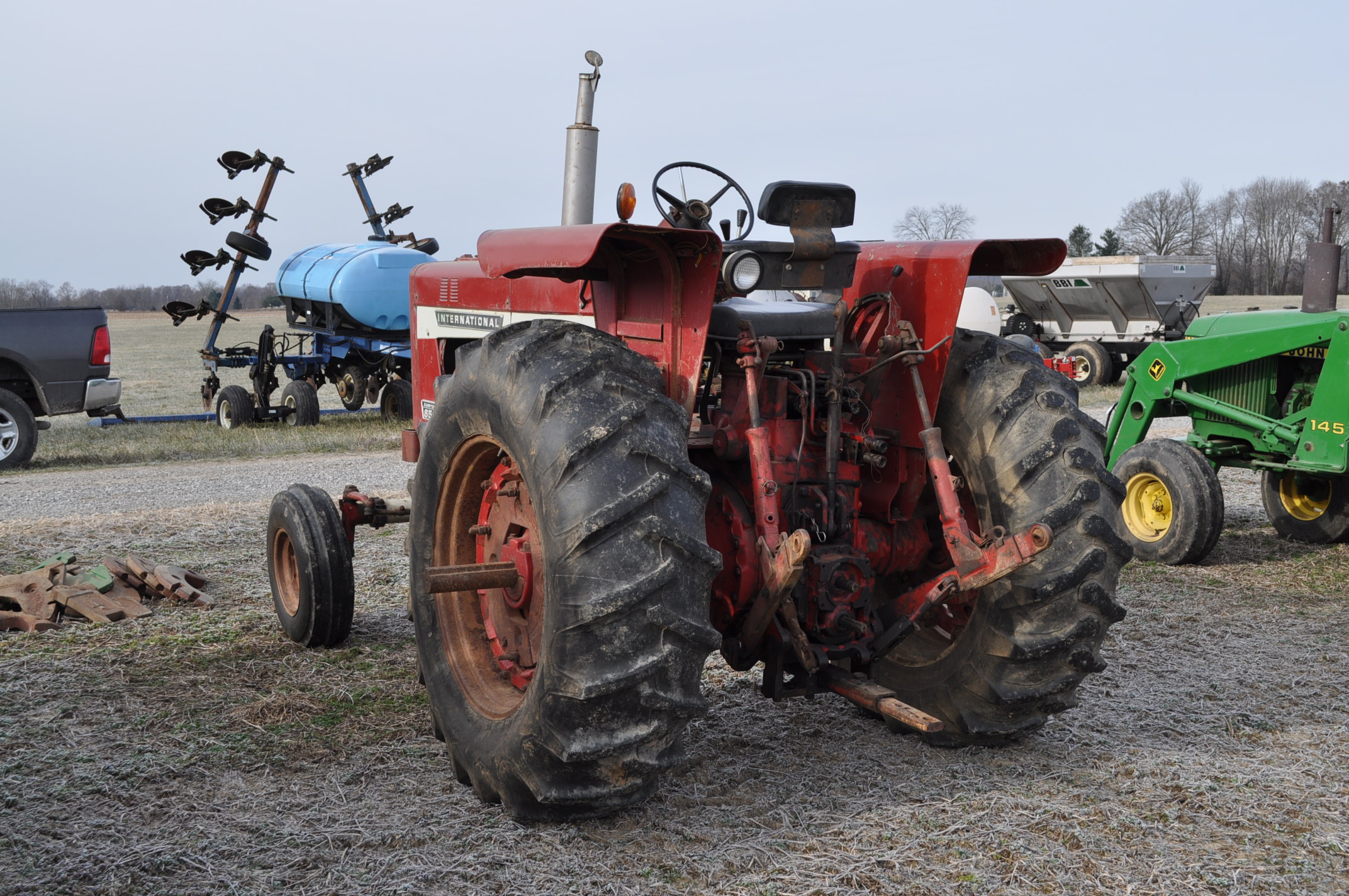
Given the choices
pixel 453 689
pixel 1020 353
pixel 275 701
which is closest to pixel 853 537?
pixel 1020 353

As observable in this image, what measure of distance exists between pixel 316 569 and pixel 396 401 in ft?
31.7

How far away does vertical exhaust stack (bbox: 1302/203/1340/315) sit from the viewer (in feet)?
21.7

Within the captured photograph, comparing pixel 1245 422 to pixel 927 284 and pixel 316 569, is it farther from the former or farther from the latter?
pixel 316 569

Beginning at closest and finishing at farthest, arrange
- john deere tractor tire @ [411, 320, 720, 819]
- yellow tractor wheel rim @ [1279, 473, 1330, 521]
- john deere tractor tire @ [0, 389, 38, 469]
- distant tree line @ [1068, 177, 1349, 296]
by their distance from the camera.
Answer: john deere tractor tire @ [411, 320, 720, 819] → yellow tractor wheel rim @ [1279, 473, 1330, 521] → john deere tractor tire @ [0, 389, 38, 469] → distant tree line @ [1068, 177, 1349, 296]

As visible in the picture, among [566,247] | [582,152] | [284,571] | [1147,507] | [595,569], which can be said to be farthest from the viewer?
[1147,507]

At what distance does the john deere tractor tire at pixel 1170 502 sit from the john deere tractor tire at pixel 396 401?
9.13 m

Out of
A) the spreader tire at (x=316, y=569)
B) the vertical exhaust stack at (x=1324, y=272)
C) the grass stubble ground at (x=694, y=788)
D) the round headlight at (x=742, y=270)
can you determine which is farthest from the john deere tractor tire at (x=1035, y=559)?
the vertical exhaust stack at (x=1324, y=272)

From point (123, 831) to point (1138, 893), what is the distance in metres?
2.57

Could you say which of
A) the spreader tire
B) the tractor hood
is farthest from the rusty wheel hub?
the spreader tire

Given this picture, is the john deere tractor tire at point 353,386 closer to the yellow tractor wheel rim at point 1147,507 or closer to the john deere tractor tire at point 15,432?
the john deere tractor tire at point 15,432

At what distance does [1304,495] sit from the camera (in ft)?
23.3

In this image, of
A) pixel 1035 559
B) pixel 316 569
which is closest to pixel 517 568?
pixel 1035 559

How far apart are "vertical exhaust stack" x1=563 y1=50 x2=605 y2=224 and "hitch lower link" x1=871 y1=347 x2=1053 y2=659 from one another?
168 cm

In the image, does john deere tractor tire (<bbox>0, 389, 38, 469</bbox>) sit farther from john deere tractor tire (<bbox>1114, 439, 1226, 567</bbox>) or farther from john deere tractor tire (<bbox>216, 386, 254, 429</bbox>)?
john deere tractor tire (<bbox>1114, 439, 1226, 567</bbox>)
